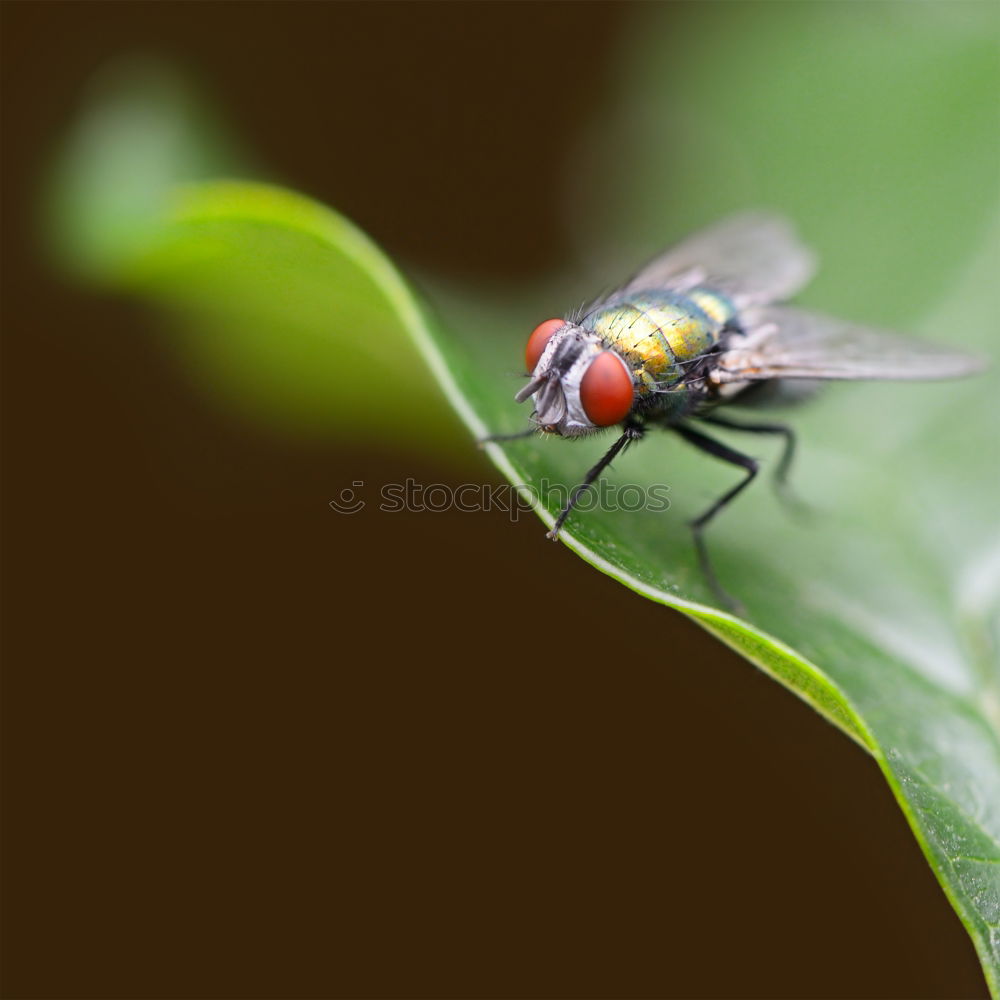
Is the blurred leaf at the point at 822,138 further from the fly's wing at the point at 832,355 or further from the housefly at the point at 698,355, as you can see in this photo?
the fly's wing at the point at 832,355

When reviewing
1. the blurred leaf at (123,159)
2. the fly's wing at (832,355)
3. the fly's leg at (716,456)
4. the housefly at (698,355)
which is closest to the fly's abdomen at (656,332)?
the housefly at (698,355)

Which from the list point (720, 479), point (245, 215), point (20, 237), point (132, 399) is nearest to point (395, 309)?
point (245, 215)

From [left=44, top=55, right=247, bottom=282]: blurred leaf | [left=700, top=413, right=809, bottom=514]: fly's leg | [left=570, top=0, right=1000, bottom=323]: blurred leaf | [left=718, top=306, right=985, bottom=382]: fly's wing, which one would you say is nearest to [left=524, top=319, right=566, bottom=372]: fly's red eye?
[left=718, top=306, right=985, bottom=382]: fly's wing

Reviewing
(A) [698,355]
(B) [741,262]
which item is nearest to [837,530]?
(A) [698,355]

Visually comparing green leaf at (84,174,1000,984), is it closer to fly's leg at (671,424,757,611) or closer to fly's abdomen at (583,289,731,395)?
fly's leg at (671,424,757,611)

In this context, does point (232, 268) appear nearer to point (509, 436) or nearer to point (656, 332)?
point (509, 436)

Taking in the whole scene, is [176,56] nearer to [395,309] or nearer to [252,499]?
[252,499]
